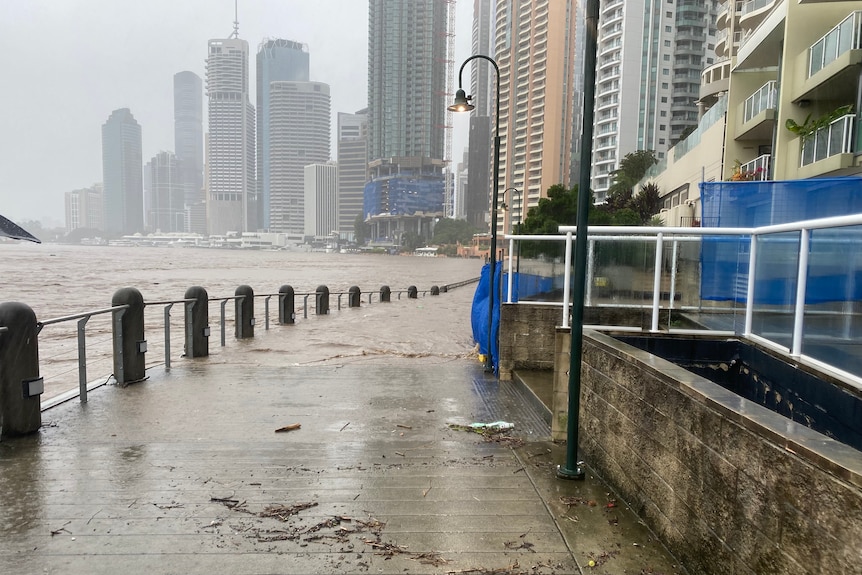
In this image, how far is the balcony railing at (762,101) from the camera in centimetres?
2298

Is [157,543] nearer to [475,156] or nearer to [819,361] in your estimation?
[819,361]

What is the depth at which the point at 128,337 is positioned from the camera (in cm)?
734

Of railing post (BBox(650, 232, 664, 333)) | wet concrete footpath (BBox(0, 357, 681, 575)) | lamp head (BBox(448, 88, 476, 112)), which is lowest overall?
wet concrete footpath (BBox(0, 357, 681, 575))

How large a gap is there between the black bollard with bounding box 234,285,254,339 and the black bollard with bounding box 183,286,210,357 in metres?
2.97

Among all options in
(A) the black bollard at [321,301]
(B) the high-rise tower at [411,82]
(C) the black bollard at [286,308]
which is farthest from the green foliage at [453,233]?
(C) the black bollard at [286,308]

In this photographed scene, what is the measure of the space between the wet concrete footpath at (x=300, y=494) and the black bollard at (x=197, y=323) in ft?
9.33

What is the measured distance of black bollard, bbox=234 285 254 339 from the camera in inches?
508

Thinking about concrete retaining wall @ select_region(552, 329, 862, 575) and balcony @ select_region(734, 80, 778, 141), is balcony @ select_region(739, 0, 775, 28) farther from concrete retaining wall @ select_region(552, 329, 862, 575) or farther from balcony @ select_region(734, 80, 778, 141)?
concrete retaining wall @ select_region(552, 329, 862, 575)

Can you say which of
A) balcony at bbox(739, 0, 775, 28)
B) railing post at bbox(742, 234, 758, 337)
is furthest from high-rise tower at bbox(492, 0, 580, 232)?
railing post at bbox(742, 234, 758, 337)

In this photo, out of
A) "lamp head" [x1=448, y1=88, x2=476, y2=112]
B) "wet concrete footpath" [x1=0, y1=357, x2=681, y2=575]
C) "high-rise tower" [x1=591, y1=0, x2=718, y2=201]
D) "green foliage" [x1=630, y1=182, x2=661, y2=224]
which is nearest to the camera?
"wet concrete footpath" [x1=0, y1=357, x2=681, y2=575]

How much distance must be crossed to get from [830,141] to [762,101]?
251 inches

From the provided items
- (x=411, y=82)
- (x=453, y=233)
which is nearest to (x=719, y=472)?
(x=453, y=233)

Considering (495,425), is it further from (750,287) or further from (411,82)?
(411,82)

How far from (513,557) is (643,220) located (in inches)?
1703
